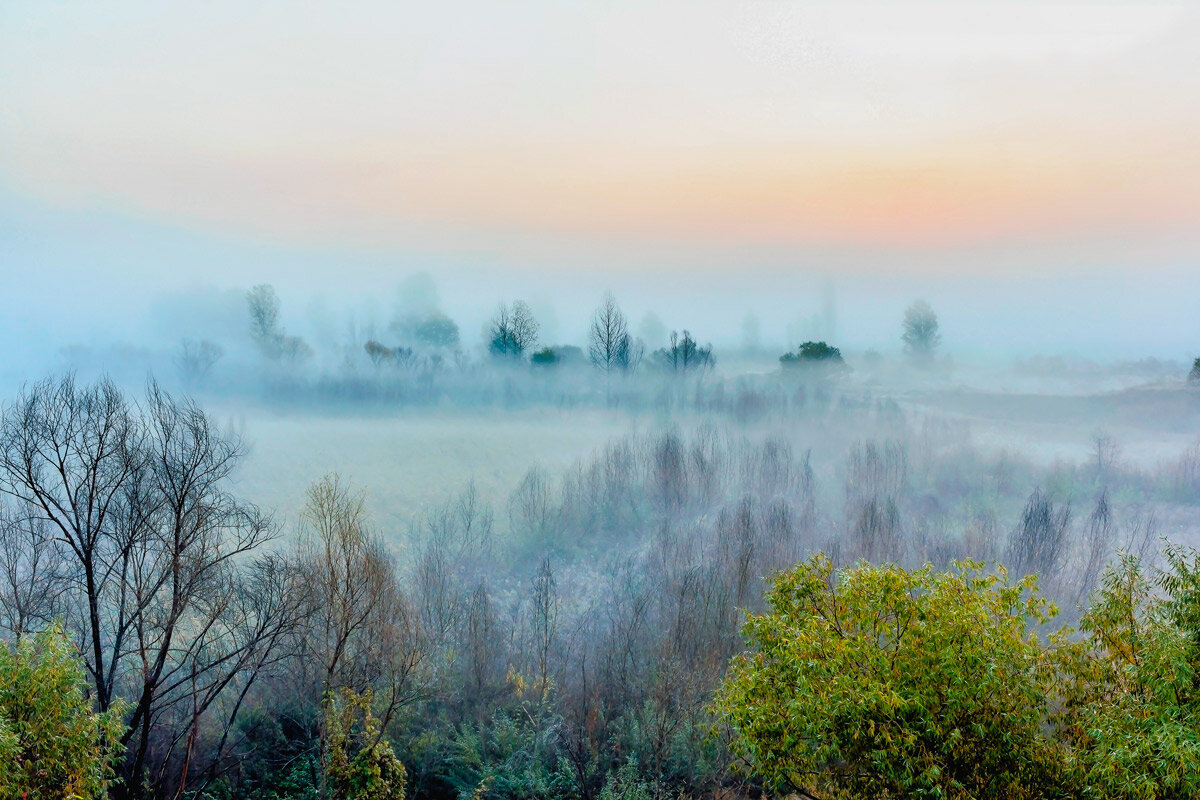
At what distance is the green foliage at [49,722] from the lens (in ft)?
39.9

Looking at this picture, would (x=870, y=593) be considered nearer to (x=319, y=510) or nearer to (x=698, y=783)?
(x=698, y=783)

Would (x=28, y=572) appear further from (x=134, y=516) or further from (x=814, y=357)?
(x=814, y=357)

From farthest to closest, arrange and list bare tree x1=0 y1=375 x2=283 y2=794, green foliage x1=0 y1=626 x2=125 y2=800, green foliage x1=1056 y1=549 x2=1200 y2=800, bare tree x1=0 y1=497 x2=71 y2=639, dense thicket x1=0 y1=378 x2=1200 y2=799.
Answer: bare tree x1=0 y1=497 x2=71 y2=639
dense thicket x1=0 y1=378 x2=1200 y2=799
bare tree x1=0 y1=375 x2=283 y2=794
green foliage x1=0 y1=626 x2=125 y2=800
green foliage x1=1056 y1=549 x2=1200 y2=800

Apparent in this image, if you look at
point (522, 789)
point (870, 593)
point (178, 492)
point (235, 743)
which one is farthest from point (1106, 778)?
point (235, 743)

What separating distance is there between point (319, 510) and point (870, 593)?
1500 cm

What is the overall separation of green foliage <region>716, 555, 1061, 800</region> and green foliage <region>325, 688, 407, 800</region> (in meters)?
10.8

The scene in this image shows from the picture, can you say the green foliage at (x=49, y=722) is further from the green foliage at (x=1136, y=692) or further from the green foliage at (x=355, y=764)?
the green foliage at (x=1136, y=692)

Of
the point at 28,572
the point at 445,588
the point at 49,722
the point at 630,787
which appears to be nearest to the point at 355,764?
the point at 630,787

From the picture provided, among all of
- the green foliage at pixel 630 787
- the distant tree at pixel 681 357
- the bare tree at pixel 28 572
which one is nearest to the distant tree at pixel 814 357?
the distant tree at pixel 681 357

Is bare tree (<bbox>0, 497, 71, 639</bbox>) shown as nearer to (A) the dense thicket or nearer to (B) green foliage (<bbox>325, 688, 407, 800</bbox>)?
(A) the dense thicket

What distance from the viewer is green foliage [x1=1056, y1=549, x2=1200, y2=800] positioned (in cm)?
870

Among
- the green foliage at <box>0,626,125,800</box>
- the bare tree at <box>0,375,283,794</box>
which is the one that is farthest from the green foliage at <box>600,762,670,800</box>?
the green foliage at <box>0,626,125,800</box>

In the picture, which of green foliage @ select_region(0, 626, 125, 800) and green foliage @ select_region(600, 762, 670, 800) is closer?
green foliage @ select_region(0, 626, 125, 800)

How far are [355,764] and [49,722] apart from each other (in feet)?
27.2
